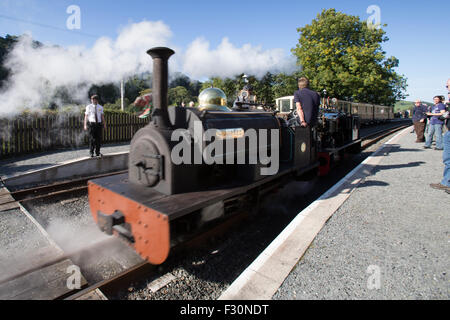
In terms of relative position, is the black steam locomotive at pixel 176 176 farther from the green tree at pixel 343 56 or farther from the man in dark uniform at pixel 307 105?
the green tree at pixel 343 56

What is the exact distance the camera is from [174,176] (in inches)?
101

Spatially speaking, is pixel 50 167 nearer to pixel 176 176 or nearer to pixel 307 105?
pixel 176 176

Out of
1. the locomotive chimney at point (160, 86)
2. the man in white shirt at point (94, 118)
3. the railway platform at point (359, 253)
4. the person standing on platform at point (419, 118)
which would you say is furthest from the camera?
the person standing on platform at point (419, 118)

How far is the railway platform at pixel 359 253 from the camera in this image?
196 cm

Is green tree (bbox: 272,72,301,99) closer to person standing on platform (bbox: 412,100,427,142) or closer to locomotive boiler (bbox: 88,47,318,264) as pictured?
person standing on platform (bbox: 412,100,427,142)

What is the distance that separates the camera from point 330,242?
8.66 ft

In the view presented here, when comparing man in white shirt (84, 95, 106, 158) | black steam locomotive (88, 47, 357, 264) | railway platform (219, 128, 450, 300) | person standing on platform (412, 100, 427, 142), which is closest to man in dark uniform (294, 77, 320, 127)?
railway platform (219, 128, 450, 300)

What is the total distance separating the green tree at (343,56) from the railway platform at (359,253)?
20062 mm

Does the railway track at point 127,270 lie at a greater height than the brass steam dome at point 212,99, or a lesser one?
lesser

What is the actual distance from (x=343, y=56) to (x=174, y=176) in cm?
2380

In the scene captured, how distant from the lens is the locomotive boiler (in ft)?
7.76

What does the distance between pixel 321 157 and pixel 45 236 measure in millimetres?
5066

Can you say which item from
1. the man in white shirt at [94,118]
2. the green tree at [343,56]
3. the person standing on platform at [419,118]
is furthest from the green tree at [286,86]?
the man in white shirt at [94,118]

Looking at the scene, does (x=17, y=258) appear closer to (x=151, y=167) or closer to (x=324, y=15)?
(x=151, y=167)
